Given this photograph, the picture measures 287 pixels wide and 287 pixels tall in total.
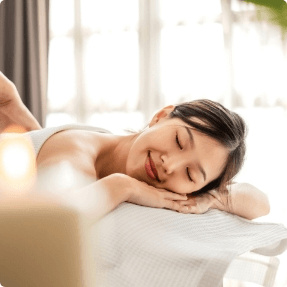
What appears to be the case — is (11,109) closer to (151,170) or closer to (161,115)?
(161,115)

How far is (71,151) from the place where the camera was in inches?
38.2

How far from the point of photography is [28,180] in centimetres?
70

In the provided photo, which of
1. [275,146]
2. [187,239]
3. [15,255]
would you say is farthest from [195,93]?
[15,255]

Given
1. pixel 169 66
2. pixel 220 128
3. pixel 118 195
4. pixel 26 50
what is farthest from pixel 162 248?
pixel 26 50

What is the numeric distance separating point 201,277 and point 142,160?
0.47 metres

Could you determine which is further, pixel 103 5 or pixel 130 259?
pixel 103 5

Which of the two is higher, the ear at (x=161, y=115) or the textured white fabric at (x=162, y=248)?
the ear at (x=161, y=115)

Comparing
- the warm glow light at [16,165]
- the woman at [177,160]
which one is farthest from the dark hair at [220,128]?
the warm glow light at [16,165]

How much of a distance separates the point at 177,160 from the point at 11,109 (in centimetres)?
76

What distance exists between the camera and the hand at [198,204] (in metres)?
0.97

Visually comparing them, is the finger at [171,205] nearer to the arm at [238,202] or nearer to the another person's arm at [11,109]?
the arm at [238,202]

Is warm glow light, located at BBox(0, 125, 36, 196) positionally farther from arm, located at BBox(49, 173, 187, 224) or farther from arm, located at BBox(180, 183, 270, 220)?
arm, located at BBox(180, 183, 270, 220)

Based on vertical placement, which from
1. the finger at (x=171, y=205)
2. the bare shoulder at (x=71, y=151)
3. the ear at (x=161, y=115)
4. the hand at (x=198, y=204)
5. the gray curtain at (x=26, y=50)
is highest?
the gray curtain at (x=26, y=50)

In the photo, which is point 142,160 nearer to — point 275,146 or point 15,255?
point 15,255
